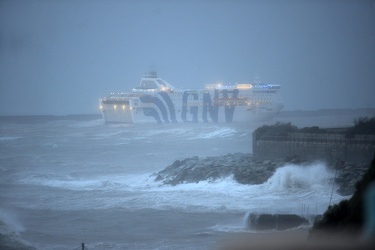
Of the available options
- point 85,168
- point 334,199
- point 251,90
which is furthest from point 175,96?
point 334,199

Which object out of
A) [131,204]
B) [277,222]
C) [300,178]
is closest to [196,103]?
[300,178]

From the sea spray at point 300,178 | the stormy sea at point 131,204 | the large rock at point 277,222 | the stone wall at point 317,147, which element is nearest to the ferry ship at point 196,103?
the stormy sea at point 131,204

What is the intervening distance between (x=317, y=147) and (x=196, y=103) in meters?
45.0

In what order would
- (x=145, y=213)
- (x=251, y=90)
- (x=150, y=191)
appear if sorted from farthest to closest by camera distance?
(x=251, y=90) < (x=150, y=191) < (x=145, y=213)

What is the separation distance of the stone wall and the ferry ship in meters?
38.9

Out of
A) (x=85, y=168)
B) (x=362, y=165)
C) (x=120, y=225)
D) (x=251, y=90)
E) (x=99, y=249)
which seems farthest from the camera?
(x=251, y=90)

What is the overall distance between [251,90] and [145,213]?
46.9 meters

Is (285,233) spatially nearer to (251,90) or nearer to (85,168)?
(85,168)

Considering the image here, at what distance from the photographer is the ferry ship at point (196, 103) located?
204ft

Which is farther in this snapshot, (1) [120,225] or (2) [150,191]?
(2) [150,191]

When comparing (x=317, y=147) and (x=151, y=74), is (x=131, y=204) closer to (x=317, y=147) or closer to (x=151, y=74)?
(x=317, y=147)

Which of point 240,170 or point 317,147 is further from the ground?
point 317,147

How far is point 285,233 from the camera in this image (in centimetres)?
1220

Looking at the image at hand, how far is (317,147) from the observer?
21094mm
